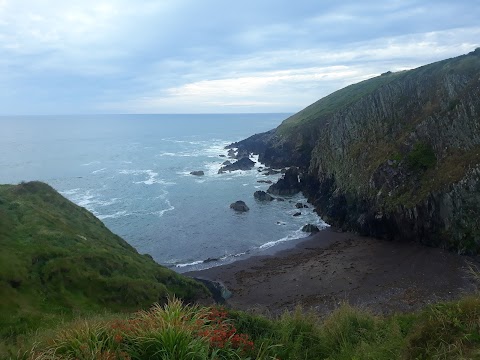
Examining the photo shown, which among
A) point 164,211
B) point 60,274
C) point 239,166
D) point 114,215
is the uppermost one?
point 60,274

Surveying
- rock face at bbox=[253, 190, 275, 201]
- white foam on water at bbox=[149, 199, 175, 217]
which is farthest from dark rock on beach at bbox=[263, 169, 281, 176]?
white foam on water at bbox=[149, 199, 175, 217]

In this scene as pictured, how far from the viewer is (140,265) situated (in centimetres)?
2797

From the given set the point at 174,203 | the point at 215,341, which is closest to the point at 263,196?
the point at 174,203

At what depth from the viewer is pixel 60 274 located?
22.5 meters

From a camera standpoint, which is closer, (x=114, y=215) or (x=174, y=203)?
(x=114, y=215)

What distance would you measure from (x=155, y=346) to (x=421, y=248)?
39.8m

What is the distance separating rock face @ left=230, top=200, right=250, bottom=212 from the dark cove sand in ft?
51.2

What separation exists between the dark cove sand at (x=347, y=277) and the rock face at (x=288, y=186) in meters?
23.1

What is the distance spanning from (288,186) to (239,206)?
1298 cm

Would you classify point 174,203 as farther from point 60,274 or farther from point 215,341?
point 215,341

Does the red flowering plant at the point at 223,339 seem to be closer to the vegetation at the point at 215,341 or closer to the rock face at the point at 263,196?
the vegetation at the point at 215,341

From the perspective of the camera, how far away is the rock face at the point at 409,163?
4119 cm

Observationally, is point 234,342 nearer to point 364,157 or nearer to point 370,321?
point 370,321

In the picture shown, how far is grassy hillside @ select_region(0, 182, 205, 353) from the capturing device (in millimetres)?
19031
